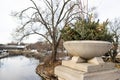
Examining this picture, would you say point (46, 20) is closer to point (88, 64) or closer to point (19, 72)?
point (19, 72)

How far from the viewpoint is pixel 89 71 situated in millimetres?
1536

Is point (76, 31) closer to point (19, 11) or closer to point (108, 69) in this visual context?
point (108, 69)

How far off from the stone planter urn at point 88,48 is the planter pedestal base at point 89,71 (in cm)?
6

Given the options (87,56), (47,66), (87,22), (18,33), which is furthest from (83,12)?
(18,33)

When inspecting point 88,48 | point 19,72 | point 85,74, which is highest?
point 88,48

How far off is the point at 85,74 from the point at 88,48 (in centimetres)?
23

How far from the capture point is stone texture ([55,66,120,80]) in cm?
150

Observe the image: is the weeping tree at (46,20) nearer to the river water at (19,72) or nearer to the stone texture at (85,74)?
the river water at (19,72)

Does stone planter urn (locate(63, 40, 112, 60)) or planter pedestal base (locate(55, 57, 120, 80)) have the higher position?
stone planter urn (locate(63, 40, 112, 60))

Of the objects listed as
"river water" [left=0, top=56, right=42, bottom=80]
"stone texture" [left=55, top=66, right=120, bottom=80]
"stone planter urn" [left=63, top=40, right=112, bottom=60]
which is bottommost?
"river water" [left=0, top=56, right=42, bottom=80]

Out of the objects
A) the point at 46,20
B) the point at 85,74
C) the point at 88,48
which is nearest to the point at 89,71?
the point at 85,74

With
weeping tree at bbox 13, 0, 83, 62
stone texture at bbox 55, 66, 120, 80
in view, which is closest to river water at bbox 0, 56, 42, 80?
weeping tree at bbox 13, 0, 83, 62

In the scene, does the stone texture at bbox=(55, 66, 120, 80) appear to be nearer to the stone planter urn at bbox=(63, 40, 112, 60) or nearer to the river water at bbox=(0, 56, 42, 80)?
the stone planter urn at bbox=(63, 40, 112, 60)

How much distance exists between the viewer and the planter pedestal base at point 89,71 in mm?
1524
